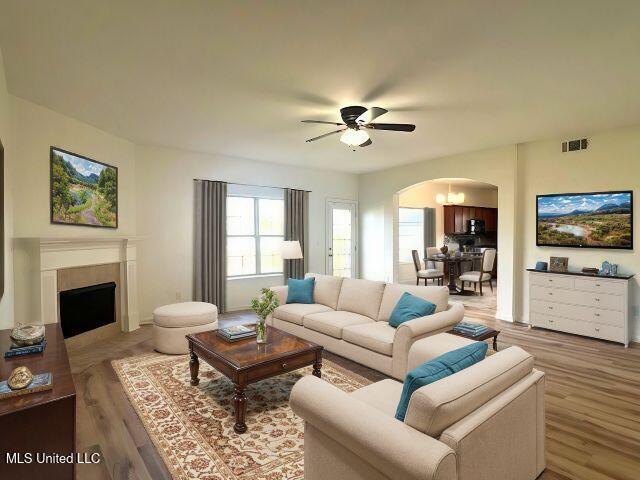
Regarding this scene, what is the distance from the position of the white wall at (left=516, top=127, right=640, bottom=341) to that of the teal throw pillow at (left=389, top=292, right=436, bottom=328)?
2.97 m

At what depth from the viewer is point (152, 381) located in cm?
334

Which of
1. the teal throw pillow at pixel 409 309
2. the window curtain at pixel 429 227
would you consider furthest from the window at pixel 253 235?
the window curtain at pixel 429 227

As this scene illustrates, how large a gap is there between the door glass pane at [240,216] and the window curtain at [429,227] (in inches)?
211

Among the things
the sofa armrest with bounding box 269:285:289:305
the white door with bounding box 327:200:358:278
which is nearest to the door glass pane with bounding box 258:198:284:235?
the white door with bounding box 327:200:358:278

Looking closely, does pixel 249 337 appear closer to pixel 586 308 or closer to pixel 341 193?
pixel 586 308

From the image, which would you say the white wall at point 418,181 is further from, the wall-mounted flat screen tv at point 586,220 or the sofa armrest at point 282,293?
the sofa armrest at point 282,293

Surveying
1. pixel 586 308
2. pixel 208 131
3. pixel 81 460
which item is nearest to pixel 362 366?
pixel 81 460

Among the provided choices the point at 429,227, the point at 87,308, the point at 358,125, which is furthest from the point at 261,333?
the point at 429,227

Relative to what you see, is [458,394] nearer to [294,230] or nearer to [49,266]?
[49,266]

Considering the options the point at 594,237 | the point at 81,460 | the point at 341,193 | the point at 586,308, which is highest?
the point at 341,193

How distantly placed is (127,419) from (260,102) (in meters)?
3.11

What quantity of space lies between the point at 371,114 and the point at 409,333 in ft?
7.23

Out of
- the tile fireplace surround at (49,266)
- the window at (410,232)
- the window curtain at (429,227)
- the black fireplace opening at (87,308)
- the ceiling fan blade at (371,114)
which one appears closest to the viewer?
the ceiling fan blade at (371,114)

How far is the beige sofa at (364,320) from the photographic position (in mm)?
3223
